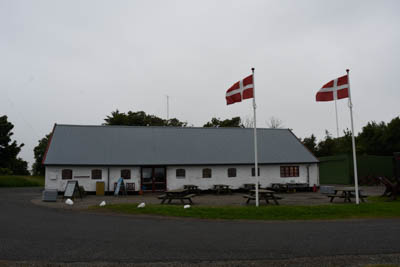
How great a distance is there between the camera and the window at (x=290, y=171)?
2881cm

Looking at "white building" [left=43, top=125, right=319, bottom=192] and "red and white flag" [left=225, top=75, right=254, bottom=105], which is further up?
"red and white flag" [left=225, top=75, right=254, bottom=105]

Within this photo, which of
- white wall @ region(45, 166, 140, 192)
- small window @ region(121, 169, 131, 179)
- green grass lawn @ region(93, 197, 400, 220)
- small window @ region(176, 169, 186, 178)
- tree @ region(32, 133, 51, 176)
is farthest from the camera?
tree @ region(32, 133, 51, 176)

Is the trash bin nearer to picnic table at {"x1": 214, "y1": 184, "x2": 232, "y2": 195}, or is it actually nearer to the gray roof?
the gray roof

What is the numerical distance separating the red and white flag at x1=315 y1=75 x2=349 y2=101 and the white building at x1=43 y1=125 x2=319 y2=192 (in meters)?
13.0

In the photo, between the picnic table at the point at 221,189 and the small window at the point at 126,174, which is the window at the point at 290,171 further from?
the small window at the point at 126,174

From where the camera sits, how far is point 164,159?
26984mm

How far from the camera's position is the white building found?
83.0 ft

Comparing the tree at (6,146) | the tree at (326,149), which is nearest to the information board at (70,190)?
the tree at (6,146)

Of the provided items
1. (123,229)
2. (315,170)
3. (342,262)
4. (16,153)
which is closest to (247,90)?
(123,229)

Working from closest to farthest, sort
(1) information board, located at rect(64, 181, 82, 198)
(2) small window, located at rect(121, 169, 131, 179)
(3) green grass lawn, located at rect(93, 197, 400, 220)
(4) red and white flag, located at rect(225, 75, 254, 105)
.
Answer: (3) green grass lawn, located at rect(93, 197, 400, 220) < (4) red and white flag, located at rect(225, 75, 254, 105) < (1) information board, located at rect(64, 181, 82, 198) < (2) small window, located at rect(121, 169, 131, 179)

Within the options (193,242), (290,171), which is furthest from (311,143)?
(193,242)

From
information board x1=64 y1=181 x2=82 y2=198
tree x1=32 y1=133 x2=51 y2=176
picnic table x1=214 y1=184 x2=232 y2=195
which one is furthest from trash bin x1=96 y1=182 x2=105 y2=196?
tree x1=32 y1=133 x2=51 y2=176

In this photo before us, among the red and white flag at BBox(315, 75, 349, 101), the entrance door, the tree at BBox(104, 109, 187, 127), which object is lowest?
the entrance door

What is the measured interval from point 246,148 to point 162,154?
25.8 ft
